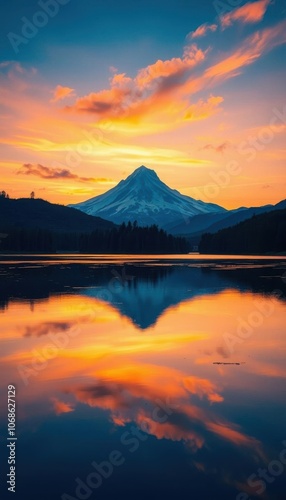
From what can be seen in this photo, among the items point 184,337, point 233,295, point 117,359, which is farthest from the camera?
point 233,295

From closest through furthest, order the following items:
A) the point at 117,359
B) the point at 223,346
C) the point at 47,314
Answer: the point at 117,359
the point at 223,346
the point at 47,314

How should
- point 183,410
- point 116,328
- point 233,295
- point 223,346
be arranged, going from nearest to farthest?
point 183,410, point 223,346, point 116,328, point 233,295

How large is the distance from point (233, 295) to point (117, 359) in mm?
27611

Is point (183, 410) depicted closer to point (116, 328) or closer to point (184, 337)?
point (184, 337)

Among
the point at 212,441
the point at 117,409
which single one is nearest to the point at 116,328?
the point at 117,409

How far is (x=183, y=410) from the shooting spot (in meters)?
14.3

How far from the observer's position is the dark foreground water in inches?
405

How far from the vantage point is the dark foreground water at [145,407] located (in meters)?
10.3

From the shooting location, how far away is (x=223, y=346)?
24.1 meters

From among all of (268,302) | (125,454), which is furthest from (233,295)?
(125,454)

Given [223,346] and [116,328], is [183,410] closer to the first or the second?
[223,346]

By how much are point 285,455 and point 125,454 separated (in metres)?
3.85

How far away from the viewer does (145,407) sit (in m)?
14.5

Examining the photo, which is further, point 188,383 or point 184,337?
point 184,337
